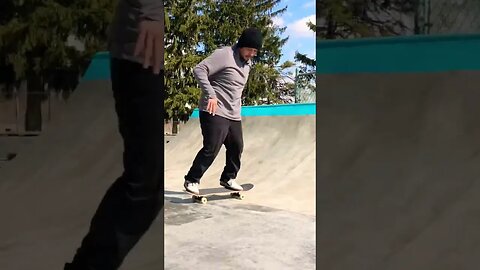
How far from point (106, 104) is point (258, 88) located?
25.1 metres

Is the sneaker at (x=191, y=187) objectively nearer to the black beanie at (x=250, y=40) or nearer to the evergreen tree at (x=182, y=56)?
the black beanie at (x=250, y=40)

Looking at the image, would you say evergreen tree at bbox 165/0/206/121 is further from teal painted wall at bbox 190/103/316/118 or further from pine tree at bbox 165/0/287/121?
teal painted wall at bbox 190/103/316/118

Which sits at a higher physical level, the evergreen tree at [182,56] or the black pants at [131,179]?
the evergreen tree at [182,56]

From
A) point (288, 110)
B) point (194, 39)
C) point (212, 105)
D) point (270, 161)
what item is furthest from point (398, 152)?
point (194, 39)

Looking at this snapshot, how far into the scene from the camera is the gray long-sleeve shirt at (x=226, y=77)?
4848 millimetres

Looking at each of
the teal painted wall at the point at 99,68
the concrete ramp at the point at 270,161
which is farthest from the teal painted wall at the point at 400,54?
the concrete ramp at the point at 270,161

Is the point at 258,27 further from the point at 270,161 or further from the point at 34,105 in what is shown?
the point at 34,105

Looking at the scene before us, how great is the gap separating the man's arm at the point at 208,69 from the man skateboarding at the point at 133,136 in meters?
2.55

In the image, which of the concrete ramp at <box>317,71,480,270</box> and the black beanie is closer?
the concrete ramp at <box>317,71,480,270</box>

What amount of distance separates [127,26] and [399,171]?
113cm

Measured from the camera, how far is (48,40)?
2037 mm

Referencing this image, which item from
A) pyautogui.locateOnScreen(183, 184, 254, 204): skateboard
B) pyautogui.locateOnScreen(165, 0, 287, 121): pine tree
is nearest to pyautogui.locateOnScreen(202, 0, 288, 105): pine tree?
pyautogui.locateOnScreen(165, 0, 287, 121): pine tree

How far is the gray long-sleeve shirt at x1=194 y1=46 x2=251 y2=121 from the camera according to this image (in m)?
4.85

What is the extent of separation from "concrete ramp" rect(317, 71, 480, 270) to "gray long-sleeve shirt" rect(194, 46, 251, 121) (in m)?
3.10
